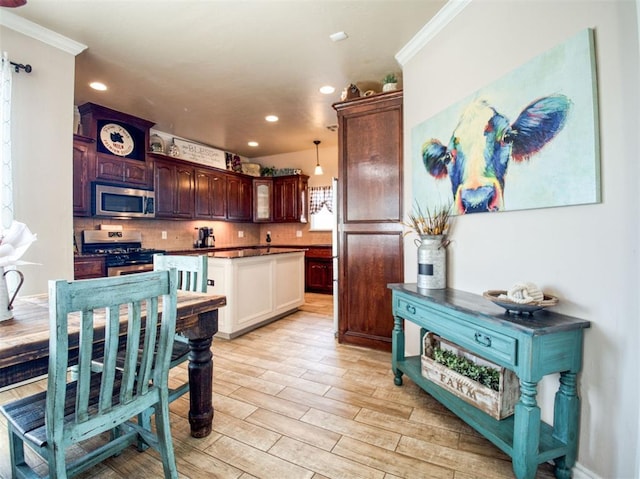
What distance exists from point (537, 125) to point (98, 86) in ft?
13.9

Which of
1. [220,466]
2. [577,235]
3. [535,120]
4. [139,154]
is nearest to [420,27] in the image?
[535,120]

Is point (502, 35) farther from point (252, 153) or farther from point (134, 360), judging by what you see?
point (252, 153)

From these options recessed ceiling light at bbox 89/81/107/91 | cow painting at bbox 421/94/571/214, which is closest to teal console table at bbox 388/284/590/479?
cow painting at bbox 421/94/571/214

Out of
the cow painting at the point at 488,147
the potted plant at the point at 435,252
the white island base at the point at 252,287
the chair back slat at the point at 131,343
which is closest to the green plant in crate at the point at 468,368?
the potted plant at the point at 435,252

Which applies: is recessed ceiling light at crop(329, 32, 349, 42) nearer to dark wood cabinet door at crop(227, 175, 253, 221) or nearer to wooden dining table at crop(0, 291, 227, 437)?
wooden dining table at crop(0, 291, 227, 437)

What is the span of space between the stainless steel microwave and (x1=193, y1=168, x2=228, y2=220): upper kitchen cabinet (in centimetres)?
88

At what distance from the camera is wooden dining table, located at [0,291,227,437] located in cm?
103

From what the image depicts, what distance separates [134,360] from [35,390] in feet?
6.35

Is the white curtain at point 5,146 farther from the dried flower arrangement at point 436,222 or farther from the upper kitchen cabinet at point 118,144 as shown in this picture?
the dried flower arrangement at point 436,222

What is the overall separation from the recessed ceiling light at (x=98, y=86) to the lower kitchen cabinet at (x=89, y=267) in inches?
76.5

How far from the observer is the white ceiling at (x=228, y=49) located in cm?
221

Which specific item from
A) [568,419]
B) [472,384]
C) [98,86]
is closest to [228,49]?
[98,86]

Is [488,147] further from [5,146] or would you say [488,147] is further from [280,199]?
[280,199]

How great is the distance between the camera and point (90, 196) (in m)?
3.81
